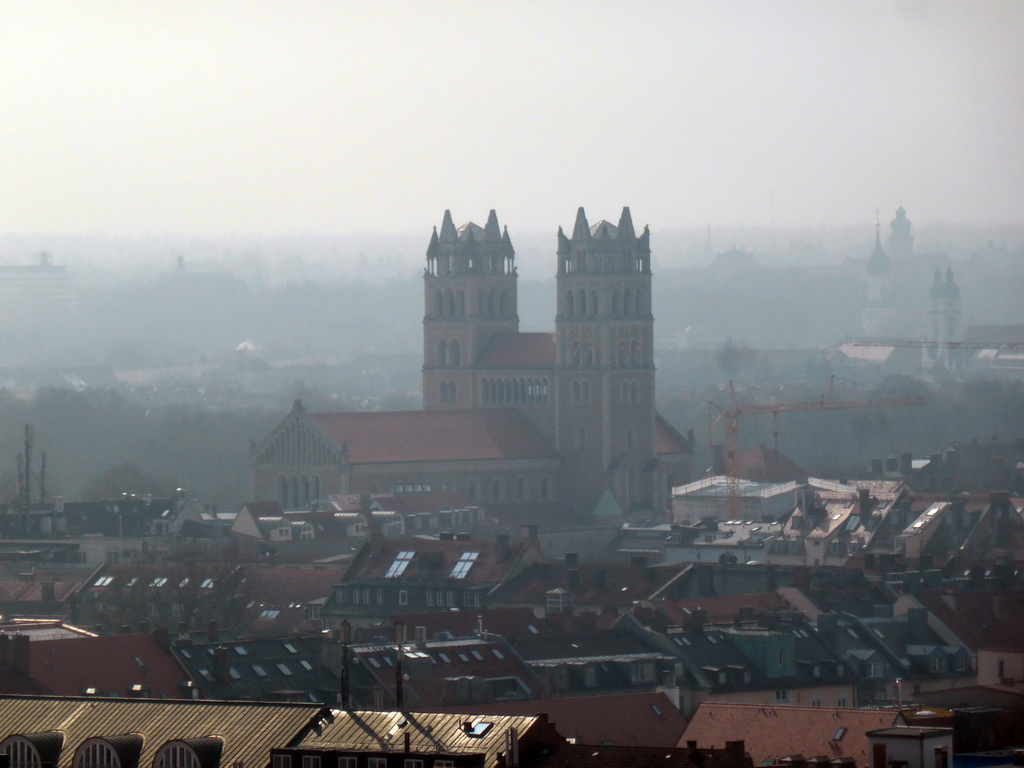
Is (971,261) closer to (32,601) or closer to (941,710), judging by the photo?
(32,601)

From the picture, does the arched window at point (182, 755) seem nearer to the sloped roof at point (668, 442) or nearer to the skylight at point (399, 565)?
the skylight at point (399, 565)

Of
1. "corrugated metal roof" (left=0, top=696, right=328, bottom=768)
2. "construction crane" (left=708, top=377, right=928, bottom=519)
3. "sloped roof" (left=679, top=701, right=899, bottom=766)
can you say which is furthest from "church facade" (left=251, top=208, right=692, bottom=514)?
"corrugated metal roof" (left=0, top=696, right=328, bottom=768)

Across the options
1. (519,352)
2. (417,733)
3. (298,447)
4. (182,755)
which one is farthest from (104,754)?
(519,352)

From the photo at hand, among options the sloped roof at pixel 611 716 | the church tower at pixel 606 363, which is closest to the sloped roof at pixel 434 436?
the church tower at pixel 606 363

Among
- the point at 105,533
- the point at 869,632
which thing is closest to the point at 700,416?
the point at 105,533

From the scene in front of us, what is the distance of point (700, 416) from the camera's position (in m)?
188

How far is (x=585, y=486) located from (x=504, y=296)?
1029 cm

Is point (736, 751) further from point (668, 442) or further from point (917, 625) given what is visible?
point (668, 442)

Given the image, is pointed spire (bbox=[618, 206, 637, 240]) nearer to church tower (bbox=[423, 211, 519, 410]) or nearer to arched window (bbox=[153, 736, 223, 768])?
church tower (bbox=[423, 211, 519, 410])

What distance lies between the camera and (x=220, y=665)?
6066 cm

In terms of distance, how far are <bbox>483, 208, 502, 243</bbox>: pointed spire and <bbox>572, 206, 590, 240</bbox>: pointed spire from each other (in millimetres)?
3718

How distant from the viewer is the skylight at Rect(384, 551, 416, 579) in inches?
3398

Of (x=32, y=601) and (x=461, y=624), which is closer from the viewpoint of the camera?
(x=461, y=624)

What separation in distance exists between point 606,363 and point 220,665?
7224 cm
